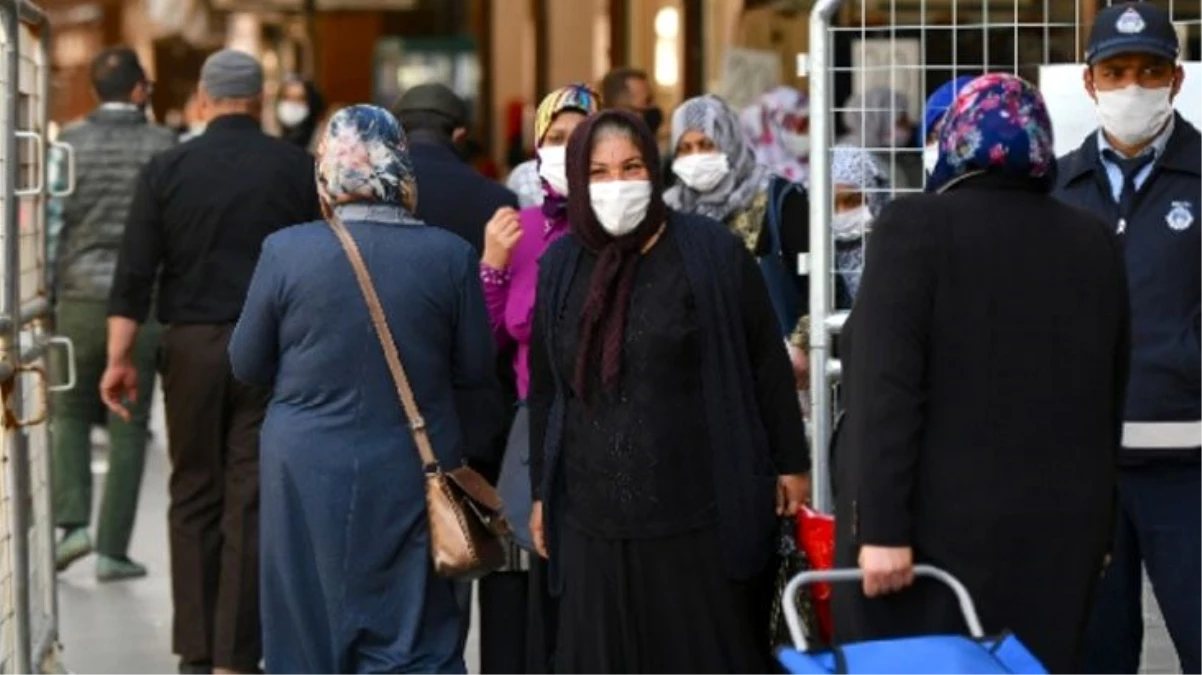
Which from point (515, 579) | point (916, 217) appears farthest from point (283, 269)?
point (916, 217)

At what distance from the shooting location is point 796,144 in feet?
46.2

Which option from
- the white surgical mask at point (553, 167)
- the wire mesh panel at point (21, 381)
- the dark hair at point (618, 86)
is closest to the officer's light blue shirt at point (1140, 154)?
the white surgical mask at point (553, 167)

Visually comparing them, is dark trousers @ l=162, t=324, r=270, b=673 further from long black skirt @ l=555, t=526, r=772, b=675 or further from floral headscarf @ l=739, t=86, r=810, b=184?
floral headscarf @ l=739, t=86, r=810, b=184

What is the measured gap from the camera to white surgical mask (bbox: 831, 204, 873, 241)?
7.95 metres

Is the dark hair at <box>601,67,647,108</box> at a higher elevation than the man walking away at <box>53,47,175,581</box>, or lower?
higher

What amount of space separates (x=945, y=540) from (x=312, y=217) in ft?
12.3

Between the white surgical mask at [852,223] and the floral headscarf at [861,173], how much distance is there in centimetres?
4

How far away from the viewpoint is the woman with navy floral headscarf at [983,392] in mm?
5617

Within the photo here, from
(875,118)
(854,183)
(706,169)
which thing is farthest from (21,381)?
(875,118)

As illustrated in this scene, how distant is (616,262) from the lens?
6840 millimetres

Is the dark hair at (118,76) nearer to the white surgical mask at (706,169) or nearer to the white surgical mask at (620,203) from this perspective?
the white surgical mask at (706,169)

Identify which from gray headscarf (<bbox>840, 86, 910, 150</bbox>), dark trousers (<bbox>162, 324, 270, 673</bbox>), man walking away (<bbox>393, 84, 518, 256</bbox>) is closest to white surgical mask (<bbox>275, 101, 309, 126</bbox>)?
gray headscarf (<bbox>840, 86, 910, 150</bbox>)

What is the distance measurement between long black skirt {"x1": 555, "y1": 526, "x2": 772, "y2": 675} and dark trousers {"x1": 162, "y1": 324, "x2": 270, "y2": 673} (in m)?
2.00

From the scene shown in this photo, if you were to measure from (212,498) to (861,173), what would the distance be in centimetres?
234
